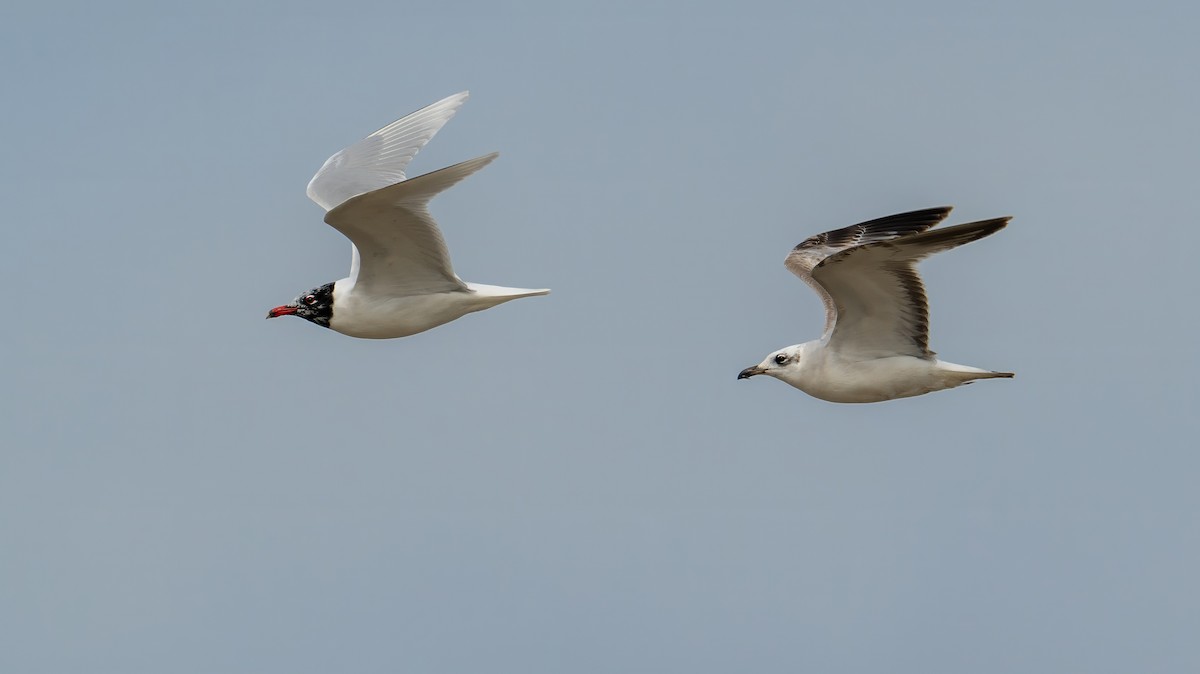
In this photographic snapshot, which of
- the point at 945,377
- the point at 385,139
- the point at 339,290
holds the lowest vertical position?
the point at 945,377

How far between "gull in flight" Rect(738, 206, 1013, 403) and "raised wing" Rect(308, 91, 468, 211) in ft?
15.5

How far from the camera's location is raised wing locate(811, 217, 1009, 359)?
13992mm

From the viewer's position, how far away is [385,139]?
61.5 ft

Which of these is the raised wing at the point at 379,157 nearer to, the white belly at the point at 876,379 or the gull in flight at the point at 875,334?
the gull in flight at the point at 875,334

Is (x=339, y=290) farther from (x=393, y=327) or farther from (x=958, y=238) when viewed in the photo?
(x=958, y=238)

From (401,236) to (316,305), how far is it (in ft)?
5.47

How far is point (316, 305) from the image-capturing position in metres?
16.7

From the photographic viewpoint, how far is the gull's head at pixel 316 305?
16594 millimetres

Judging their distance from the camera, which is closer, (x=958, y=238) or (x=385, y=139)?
(x=958, y=238)

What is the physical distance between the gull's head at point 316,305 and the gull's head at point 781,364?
416cm

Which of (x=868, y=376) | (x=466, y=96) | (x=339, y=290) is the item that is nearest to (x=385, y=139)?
(x=466, y=96)

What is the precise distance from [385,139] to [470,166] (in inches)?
200

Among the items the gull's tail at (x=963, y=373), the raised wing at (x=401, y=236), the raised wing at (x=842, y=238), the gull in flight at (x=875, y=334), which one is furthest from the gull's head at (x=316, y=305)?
the gull's tail at (x=963, y=373)

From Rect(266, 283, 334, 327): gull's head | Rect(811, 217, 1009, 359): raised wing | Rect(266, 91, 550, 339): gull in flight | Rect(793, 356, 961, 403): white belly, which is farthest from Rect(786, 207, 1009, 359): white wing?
Rect(266, 283, 334, 327): gull's head
